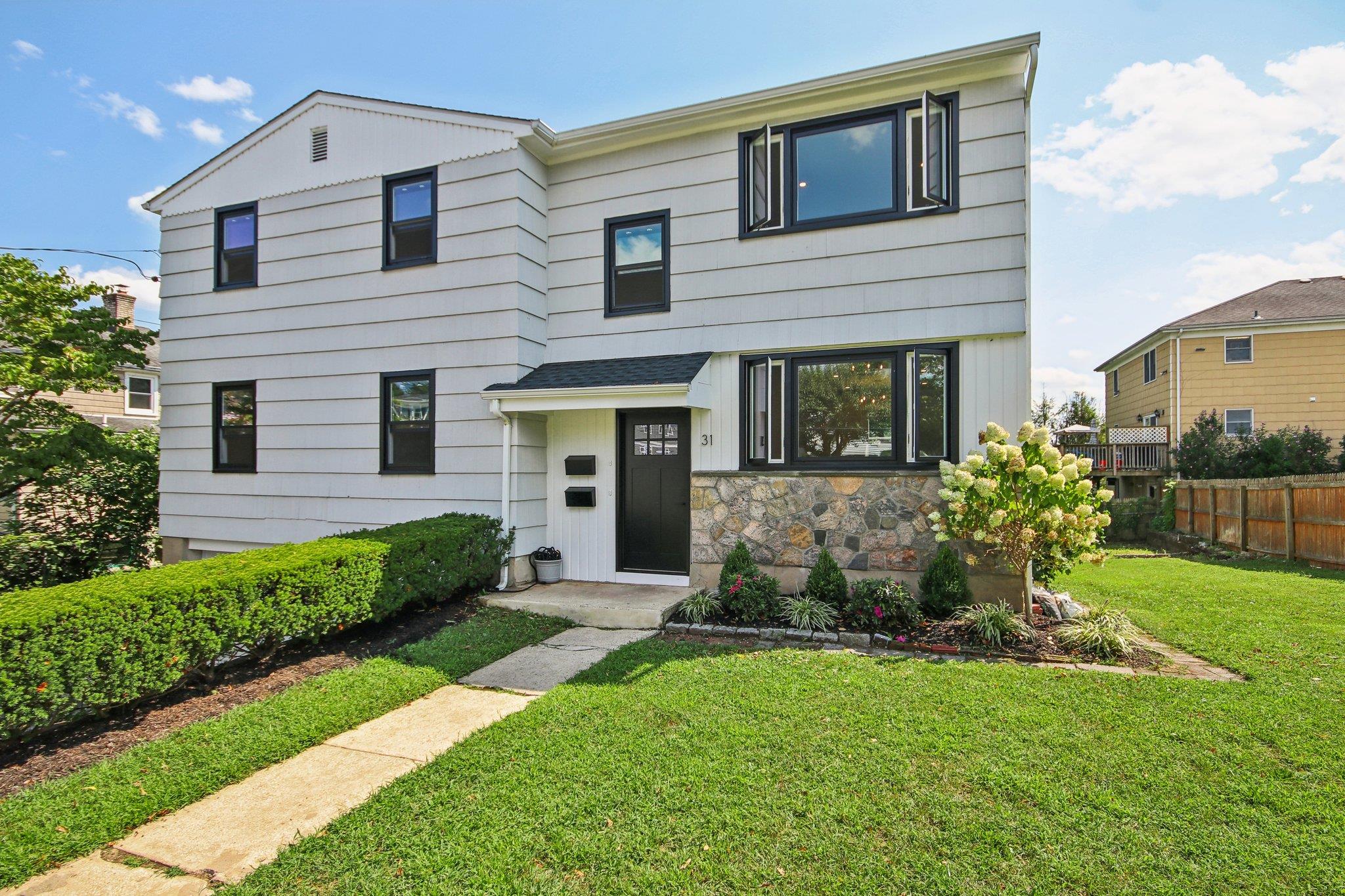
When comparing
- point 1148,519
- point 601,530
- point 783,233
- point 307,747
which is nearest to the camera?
point 307,747

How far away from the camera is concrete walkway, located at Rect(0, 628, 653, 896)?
2553mm

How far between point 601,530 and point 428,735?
12.8ft

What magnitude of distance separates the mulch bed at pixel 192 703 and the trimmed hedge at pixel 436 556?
0.30 m

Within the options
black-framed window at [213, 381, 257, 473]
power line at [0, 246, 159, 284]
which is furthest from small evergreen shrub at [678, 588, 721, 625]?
power line at [0, 246, 159, 284]

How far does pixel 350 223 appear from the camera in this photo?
8258 millimetres

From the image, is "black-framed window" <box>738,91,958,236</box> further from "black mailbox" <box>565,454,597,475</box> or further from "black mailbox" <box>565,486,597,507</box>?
"black mailbox" <box>565,486,597,507</box>

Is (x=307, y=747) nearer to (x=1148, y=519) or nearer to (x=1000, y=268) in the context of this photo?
(x=1000, y=268)

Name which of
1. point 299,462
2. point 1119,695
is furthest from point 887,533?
point 299,462

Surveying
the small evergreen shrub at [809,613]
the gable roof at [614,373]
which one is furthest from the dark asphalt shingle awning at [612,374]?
the small evergreen shrub at [809,613]

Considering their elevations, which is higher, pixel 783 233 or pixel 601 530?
pixel 783 233

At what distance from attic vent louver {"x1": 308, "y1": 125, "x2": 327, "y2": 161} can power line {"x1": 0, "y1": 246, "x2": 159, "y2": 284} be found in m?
3.25

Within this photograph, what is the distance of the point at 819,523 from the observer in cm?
662

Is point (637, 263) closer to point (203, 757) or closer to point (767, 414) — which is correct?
point (767, 414)

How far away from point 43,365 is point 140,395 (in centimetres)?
1154
